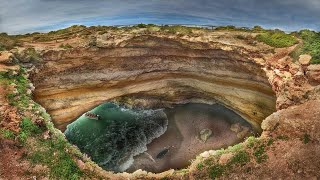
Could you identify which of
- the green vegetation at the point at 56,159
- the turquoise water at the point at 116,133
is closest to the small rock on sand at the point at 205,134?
the turquoise water at the point at 116,133

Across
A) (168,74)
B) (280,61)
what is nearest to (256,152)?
(280,61)

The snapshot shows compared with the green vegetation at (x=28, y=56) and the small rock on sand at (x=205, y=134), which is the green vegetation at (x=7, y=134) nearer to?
the green vegetation at (x=28, y=56)

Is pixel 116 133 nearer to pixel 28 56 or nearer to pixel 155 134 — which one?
pixel 155 134

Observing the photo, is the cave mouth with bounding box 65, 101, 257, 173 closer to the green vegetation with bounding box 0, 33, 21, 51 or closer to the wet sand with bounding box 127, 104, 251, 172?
the wet sand with bounding box 127, 104, 251, 172

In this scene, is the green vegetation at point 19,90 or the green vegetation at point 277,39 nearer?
the green vegetation at point 19,90

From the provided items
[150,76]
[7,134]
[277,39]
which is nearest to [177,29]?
[150,76]

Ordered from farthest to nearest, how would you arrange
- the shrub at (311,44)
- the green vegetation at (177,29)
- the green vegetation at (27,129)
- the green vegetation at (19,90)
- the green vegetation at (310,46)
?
the green vegetation at (177,29) → the green vegetation at (310,46) → the shrub at (311,44) → the green vegetation at (19,90) → the green vegetation at (27,129)

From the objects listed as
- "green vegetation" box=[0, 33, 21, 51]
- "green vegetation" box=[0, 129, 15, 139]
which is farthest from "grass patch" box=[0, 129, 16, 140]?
"green vegetation" box=[0, 33, 21, 51]
